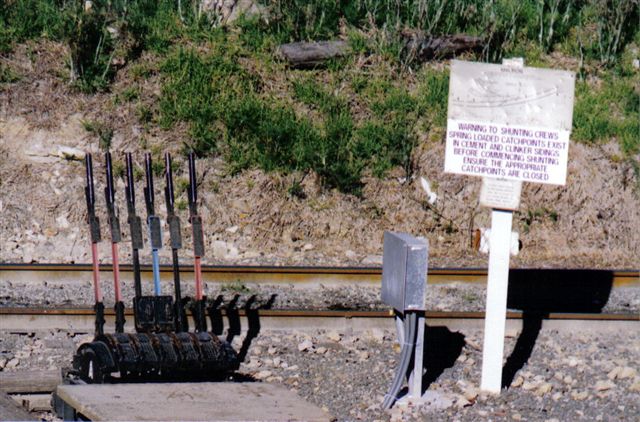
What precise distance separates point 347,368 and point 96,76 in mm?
7450

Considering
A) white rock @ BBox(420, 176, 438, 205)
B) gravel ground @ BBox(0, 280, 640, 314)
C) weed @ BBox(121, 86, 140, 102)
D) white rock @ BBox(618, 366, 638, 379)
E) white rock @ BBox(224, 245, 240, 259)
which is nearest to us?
white rock @ BBox(618, 366, 638, 379)

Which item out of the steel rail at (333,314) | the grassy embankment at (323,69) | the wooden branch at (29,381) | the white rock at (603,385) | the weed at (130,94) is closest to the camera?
the wooden branch at (29,381)

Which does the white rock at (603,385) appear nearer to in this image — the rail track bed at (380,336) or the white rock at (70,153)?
the rail track bed at (380,336)

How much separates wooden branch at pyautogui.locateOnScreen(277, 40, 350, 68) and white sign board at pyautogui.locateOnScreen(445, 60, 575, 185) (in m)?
7.40

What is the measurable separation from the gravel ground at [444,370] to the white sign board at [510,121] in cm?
159

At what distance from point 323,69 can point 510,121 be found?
7658 mm

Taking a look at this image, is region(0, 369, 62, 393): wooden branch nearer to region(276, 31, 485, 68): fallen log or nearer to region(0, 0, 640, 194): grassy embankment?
region(0, 0, 640, 194): grassy embankment

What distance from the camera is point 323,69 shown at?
15078 millimetres

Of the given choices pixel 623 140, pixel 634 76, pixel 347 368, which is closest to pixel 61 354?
pixel 347 368

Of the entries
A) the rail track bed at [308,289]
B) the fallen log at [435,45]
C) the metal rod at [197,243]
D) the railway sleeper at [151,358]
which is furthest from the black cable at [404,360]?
the fallen log at [435,45]

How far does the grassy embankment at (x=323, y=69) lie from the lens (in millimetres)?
13656

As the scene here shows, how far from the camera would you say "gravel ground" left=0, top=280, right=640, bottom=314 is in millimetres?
10055

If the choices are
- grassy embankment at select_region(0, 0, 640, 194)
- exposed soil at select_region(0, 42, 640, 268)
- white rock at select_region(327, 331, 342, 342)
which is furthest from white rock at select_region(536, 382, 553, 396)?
grassy embankment at select_region(0, 0, 640, 194)

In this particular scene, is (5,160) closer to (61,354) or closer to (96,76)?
(96,76)
